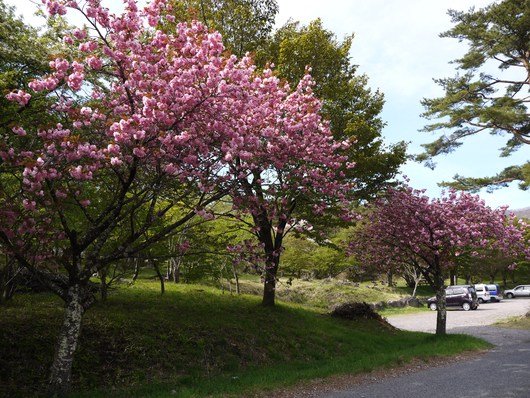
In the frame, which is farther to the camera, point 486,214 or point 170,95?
point 486,214

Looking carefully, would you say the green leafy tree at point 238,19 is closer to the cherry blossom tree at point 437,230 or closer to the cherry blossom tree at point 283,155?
the cherry blossom tree at point 283,155

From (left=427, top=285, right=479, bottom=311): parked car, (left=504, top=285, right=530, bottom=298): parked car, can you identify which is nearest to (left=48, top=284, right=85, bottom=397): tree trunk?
(left=427, top=285, right=479, bottom=311): parked car

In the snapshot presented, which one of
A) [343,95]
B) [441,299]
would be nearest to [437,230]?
[441,299]

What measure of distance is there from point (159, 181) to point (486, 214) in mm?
13622

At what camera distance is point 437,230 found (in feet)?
49.2

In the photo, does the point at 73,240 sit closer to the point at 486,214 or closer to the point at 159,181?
the point at 159,181

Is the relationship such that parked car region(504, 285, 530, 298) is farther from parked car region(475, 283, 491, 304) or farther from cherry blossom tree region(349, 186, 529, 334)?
cherry blossom tree region(349, 186, 529, 334)

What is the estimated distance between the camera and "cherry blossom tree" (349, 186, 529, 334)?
49.2 feet

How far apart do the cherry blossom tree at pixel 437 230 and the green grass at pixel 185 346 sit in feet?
10.3

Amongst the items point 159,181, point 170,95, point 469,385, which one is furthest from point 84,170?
point 469,385

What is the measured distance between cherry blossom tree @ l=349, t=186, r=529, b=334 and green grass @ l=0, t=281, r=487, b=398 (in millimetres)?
3142

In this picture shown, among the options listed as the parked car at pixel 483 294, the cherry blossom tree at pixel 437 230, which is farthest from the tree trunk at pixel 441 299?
the parked car at pixel 483 294

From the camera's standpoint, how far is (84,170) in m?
5.91

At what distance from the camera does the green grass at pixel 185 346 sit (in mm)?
8234
